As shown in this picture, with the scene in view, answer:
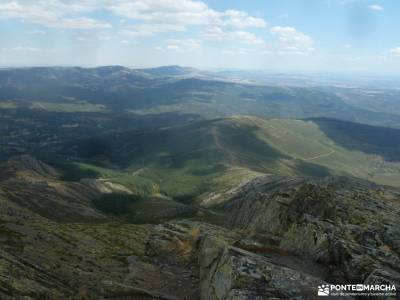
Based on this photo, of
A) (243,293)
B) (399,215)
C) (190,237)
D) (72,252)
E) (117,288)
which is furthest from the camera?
(399,215)

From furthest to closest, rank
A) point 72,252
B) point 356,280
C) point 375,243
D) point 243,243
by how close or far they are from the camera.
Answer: point 72,252 → point 375,243 → point 243,243 → point 356,280

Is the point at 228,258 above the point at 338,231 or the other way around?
above

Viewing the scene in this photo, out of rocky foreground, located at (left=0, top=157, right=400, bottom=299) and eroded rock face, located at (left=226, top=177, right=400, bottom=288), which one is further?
eroded rock face, located at (left=226, top=177, right=400, bottom=288)

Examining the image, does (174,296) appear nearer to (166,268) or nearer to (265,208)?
(166,268)

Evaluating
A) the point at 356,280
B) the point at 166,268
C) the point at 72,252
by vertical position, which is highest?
the point at 356,280

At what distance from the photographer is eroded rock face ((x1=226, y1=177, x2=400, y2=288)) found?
135 feet

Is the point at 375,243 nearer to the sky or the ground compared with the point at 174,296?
nearer to the sky

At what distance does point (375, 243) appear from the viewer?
49188 millimetres

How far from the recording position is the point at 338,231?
4888 cm

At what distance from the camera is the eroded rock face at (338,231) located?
135ft

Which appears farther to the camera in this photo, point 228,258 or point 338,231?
point 338,231

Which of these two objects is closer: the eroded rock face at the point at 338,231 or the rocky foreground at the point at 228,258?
the rocky foreground at the point at 228,258

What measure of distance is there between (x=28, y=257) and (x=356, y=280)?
40911 millimetres

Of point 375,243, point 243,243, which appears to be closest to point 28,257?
point 243,243
